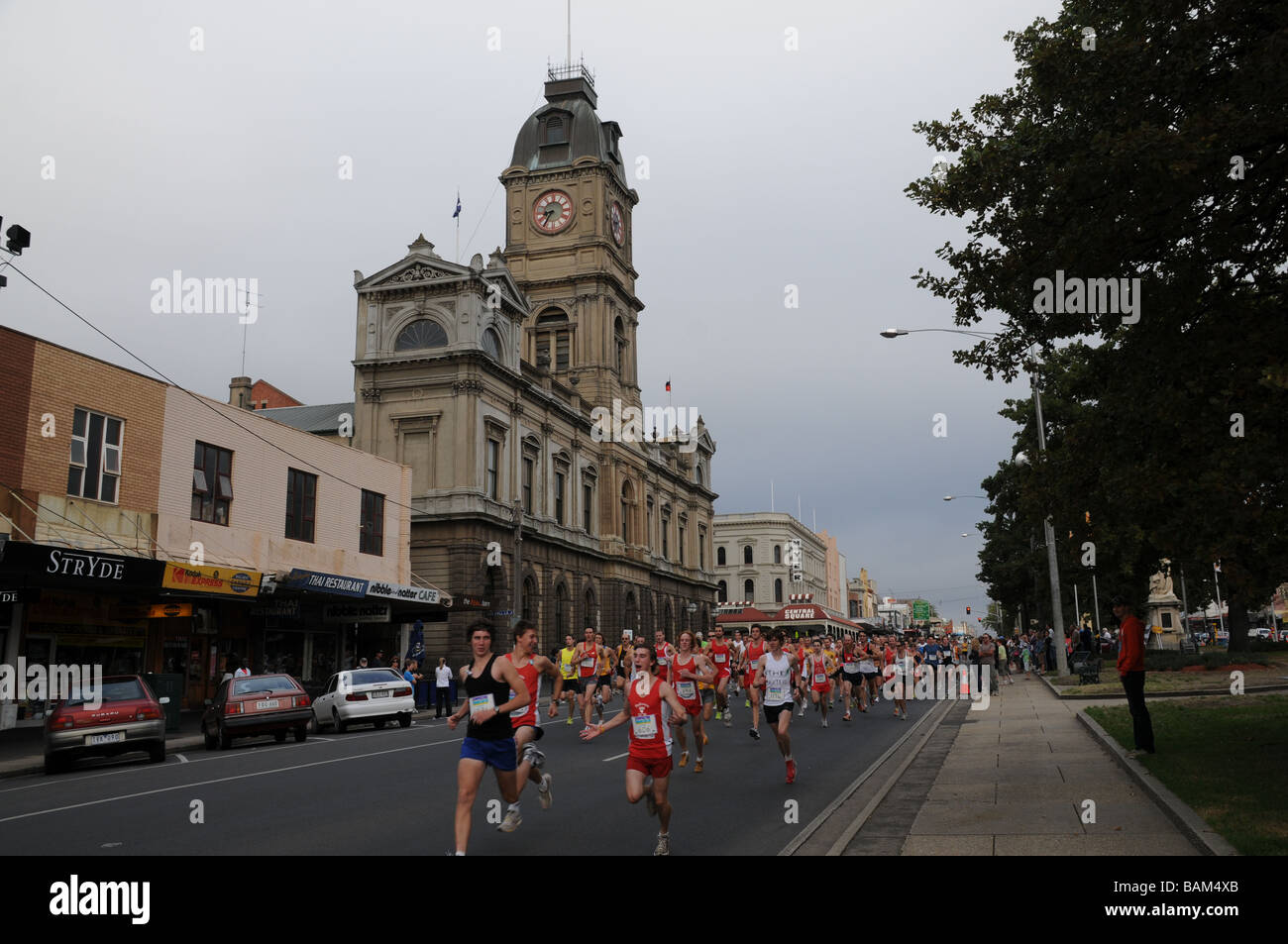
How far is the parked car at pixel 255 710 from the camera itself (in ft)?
65.8

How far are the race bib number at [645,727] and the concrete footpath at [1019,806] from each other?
1748mm

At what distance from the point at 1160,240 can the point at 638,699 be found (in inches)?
276

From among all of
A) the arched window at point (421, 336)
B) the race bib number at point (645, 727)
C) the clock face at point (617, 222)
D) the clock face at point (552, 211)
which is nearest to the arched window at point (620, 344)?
the clock face at point (617, 222)

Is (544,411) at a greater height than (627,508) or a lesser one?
greater

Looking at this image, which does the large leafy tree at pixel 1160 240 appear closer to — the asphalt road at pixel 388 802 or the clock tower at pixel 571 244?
the asphalt road at pixel 388 802

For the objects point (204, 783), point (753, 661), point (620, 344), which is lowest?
point (204, 783)

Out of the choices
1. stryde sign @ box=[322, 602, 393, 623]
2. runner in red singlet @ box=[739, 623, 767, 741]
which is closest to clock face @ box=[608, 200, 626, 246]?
stryde sign @ box=[322, 602, 393, 623]

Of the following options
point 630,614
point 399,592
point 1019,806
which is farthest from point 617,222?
point 1019,806

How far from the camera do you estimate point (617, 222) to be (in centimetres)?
6931

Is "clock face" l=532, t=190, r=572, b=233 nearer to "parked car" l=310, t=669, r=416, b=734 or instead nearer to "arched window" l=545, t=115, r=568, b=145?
"arched window" l=545, t=115, r=568, b=145

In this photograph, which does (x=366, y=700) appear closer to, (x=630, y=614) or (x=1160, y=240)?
(x=1160, y=240)

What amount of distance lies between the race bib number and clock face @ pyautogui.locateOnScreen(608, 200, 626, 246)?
6102 cm

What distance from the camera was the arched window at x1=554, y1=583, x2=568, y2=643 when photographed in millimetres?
53791
